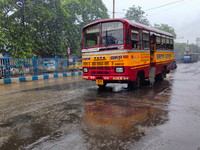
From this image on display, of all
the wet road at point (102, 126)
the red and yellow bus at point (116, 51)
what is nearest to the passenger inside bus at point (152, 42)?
the red and yellow bus at point (116, 51)

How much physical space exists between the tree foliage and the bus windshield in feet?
41.9

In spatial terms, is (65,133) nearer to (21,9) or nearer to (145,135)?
(145,135)

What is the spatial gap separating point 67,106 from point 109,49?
3.13 meters

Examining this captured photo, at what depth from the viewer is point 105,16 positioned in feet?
107

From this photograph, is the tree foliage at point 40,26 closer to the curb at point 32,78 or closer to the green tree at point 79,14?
the green tree at point 79,14

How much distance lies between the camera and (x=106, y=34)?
7082 mm

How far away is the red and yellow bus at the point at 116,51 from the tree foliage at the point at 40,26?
1296cm

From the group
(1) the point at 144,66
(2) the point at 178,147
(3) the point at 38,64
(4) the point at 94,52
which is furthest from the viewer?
(3) the point at 38,64

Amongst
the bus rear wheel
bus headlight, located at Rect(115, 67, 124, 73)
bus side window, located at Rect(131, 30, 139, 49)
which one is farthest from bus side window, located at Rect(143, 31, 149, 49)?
bus headlight, located at Rect(115, 67, 124, 73)

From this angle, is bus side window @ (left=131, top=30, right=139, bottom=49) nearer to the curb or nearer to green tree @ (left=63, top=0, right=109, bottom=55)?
the curb

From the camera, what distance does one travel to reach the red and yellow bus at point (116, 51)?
6.73 meters

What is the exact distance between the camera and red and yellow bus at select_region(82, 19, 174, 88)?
22.1 ft

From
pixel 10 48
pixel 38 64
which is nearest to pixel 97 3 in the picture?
pixel 10 48

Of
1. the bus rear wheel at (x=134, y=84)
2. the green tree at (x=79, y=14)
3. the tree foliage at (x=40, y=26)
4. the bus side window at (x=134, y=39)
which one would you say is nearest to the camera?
the bus side window at (x=134, y=39)
